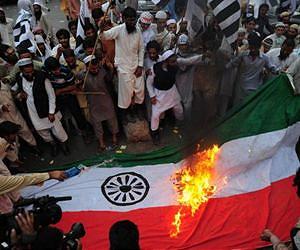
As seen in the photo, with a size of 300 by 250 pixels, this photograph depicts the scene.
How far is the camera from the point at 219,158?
5828mm

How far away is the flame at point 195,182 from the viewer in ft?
17.8

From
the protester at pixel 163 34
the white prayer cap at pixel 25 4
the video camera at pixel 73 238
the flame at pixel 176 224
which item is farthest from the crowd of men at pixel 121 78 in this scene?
the video camera at pixel 73 238

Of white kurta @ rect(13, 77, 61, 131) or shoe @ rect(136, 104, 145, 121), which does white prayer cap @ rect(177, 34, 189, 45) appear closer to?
shoe @ rect(136, 104, 145, 121)

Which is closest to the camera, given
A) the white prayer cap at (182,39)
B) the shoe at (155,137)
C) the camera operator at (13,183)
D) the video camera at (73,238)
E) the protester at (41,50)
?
the video camera at (73,238)

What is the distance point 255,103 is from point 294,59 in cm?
Answer: 140

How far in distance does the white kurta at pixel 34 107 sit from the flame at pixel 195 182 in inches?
84.7

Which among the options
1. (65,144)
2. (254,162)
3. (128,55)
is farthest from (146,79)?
(254,162)

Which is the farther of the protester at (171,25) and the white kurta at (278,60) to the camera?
the protester at (171,25)

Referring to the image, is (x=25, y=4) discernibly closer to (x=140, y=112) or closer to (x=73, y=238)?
(x=140, y=112)

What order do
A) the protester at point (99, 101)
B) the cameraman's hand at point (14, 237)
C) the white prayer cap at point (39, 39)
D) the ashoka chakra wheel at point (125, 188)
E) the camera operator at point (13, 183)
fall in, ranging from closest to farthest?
the cameraman's hand at point (14, 237)
the camera operator at point (13, 183)
the ashoka chakra wheel at point (125, 188)
the protester at point (99, 101)
the white prayer cap at point (39, 39)

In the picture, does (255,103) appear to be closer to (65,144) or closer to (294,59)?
(294,59)

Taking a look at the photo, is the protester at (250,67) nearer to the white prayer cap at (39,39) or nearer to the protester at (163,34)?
the protester at (163,34)

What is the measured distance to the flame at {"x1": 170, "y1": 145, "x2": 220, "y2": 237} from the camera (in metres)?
5.44

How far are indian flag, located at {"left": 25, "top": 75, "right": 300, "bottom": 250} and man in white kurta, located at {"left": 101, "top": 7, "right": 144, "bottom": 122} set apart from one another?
3.95 ft
